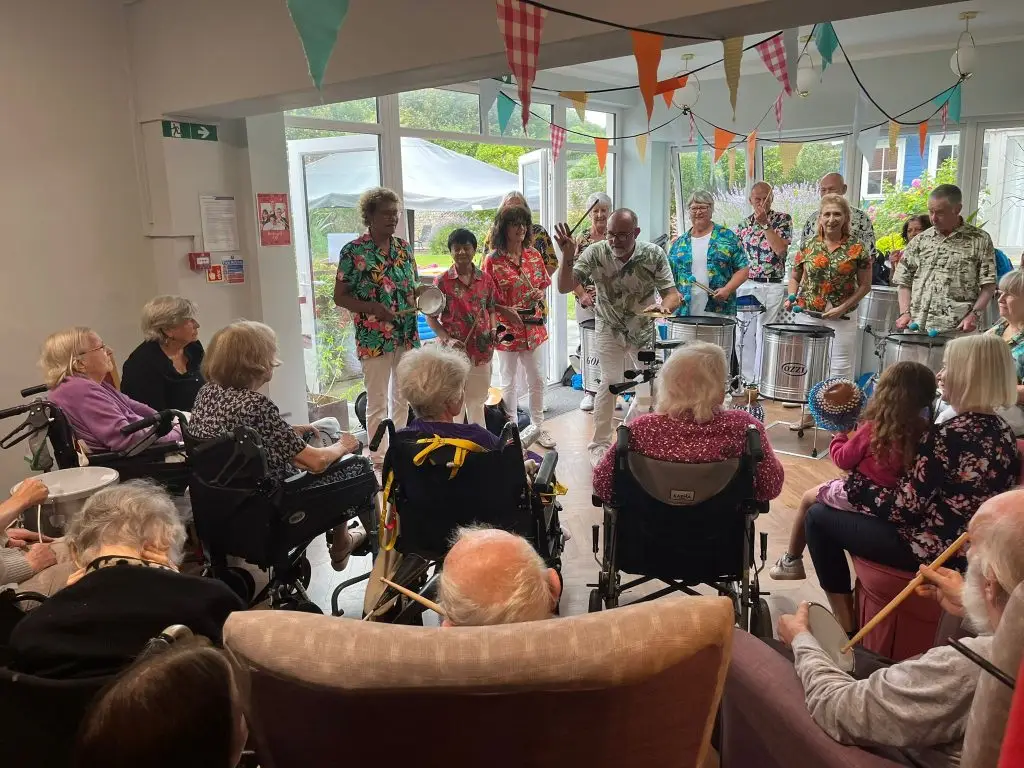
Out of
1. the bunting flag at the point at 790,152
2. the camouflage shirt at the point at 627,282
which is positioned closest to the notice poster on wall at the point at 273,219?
the camouflage shirt at the point at 627,282

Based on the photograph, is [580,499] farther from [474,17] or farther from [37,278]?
[37,278]

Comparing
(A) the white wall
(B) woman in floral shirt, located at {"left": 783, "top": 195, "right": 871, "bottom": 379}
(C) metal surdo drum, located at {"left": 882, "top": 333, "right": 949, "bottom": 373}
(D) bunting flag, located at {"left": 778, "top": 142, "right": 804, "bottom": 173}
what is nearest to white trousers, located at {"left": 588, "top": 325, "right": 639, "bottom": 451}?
(B) woman in floral shirt, located at {"left": 783, "top": 195, "right": 871, "bottom": 379}

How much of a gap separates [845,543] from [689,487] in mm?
526

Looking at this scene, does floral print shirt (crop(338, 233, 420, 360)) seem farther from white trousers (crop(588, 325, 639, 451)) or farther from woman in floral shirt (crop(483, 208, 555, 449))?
white trousers (crop(588, 325, 639, 451))

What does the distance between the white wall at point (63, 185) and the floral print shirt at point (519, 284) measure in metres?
2.04

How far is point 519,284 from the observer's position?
15.4 ft

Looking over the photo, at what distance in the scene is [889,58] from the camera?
6.57 m

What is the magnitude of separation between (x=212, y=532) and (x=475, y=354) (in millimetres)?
2285

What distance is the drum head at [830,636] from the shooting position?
1547mm

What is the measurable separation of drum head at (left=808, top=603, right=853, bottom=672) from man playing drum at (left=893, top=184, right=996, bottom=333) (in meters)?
3.84

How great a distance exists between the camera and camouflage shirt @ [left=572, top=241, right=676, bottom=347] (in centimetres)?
Result: 436

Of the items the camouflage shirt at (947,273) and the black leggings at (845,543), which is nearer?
the black leggings at (845,543)

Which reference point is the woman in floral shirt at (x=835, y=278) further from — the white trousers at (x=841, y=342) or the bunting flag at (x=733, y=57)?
the bunting flag at (x=733, y=57)

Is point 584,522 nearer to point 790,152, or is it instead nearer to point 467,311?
point 467,311
